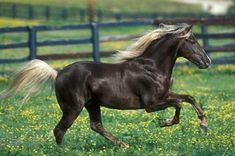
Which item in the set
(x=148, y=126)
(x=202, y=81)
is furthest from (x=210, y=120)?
(x=202, y=81)

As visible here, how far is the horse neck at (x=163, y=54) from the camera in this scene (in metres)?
10.5

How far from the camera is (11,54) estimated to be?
96.3ft

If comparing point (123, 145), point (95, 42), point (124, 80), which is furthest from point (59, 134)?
point (95, 42)

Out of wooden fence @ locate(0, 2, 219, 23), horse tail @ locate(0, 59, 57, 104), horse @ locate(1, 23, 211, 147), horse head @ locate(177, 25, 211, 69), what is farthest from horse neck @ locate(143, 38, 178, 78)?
wooden fence @ locate(0, 2, 219, 23)

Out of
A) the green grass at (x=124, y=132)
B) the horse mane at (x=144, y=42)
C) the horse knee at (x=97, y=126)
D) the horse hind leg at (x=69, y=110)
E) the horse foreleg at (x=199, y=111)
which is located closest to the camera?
the green grass at (x=124, y=132)

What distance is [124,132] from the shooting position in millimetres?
11273

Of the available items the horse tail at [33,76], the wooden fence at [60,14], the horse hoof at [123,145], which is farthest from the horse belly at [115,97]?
the wooden fence at [60,14]

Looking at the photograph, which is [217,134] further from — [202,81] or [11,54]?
[11,54]

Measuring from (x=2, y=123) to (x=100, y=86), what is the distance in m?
3.41

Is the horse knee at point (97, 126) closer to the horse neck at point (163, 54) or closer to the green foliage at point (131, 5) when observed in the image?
the horse neck at point (163, 54)

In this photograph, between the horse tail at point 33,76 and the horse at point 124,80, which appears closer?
the horse at point 124,80

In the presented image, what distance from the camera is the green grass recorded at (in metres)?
9.70

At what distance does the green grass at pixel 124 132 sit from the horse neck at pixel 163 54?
110cm

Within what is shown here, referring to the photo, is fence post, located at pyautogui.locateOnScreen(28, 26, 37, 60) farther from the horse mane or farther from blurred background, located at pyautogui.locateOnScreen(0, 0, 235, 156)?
the horse mane
